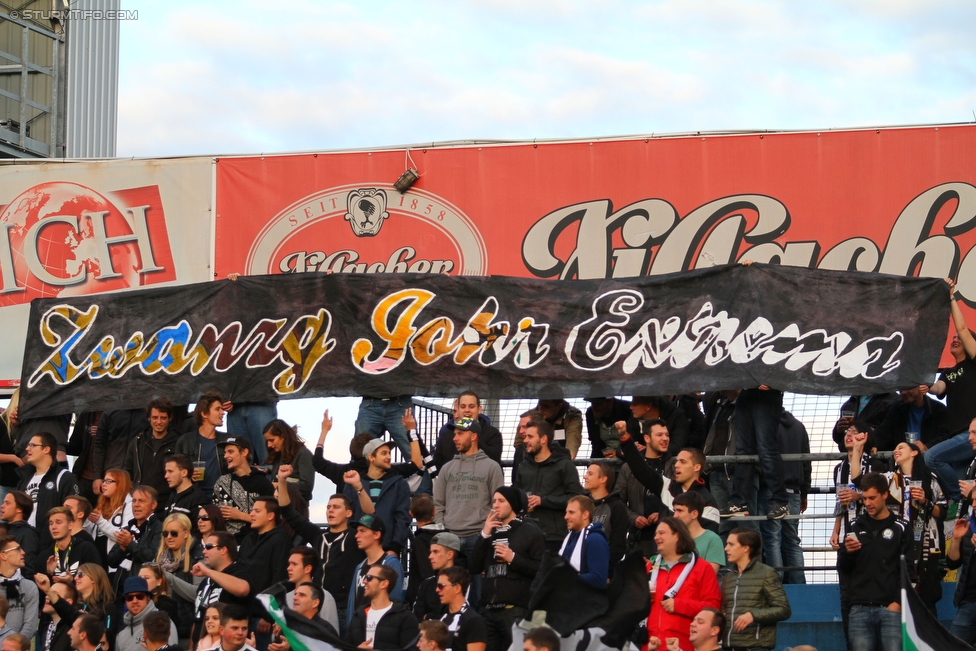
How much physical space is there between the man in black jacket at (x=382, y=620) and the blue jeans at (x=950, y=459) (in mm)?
4864

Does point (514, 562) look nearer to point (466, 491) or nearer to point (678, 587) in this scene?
point (678, 587)

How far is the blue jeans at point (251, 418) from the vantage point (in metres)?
13.8

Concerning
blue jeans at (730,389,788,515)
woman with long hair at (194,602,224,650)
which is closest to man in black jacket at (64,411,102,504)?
woman with long hair at (194,602,224,650)

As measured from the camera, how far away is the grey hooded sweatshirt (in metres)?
11.6

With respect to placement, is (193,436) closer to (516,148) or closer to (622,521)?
(622,521)

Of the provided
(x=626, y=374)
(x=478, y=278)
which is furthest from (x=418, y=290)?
(x=626, y=374)

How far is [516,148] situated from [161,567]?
7.38 meters

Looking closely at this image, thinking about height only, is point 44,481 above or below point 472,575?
above

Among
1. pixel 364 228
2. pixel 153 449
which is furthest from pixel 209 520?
pixel 364 228

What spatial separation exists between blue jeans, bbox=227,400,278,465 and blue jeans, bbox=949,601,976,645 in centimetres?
692

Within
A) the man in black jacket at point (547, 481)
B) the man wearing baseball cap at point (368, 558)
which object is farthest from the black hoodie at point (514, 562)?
the man wearing baseball cap at point (368, 558)

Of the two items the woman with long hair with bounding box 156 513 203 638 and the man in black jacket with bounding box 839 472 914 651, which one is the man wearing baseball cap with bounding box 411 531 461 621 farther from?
the man in black jacket with bounding box 839 472 914 651

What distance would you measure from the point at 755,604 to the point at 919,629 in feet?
5.62

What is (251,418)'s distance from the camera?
13.9 metres
